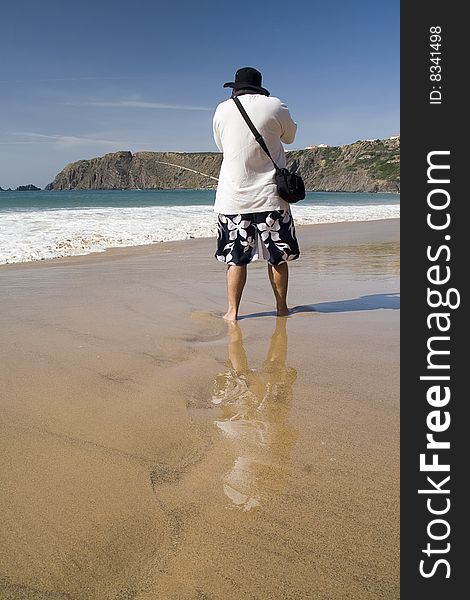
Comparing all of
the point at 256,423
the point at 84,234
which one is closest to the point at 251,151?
the point at 256,423

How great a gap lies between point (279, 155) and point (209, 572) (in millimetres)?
2992

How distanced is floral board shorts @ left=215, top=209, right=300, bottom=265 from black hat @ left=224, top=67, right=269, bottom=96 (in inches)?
31.1

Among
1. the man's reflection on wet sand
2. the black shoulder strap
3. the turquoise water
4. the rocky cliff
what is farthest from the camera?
the rocky cliff

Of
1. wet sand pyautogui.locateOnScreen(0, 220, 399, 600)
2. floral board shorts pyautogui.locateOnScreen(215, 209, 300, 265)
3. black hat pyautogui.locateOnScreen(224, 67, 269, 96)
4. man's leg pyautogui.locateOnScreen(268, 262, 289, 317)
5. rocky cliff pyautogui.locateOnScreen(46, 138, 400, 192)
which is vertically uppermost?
rocky cliff pyautogui.locateOnScreen(46, 138, 400, 192)

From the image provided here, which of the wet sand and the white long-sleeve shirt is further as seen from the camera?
the white long-sleeve shirt

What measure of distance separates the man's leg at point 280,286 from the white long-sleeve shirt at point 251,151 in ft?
1.44

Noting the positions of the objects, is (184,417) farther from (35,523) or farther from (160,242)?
(160,242)

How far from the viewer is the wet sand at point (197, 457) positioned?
4.16 feet

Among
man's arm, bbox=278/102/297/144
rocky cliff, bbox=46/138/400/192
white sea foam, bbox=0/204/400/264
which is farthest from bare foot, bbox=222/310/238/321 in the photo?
rocky cliff, bbox=46/138/400/192

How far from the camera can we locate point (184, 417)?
2.11 meters

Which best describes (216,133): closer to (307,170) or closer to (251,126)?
(251,126)

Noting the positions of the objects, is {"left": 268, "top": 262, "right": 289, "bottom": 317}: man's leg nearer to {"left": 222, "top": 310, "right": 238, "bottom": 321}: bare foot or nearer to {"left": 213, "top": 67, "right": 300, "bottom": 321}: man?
{"left": 213, "top": 67, "right": 300, "bottom": 321}: man

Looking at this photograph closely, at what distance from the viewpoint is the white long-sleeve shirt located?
3.64m

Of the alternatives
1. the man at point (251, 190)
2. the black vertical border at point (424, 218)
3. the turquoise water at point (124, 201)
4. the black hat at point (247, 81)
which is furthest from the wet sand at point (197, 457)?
the turquoise water at point (124, 201)
